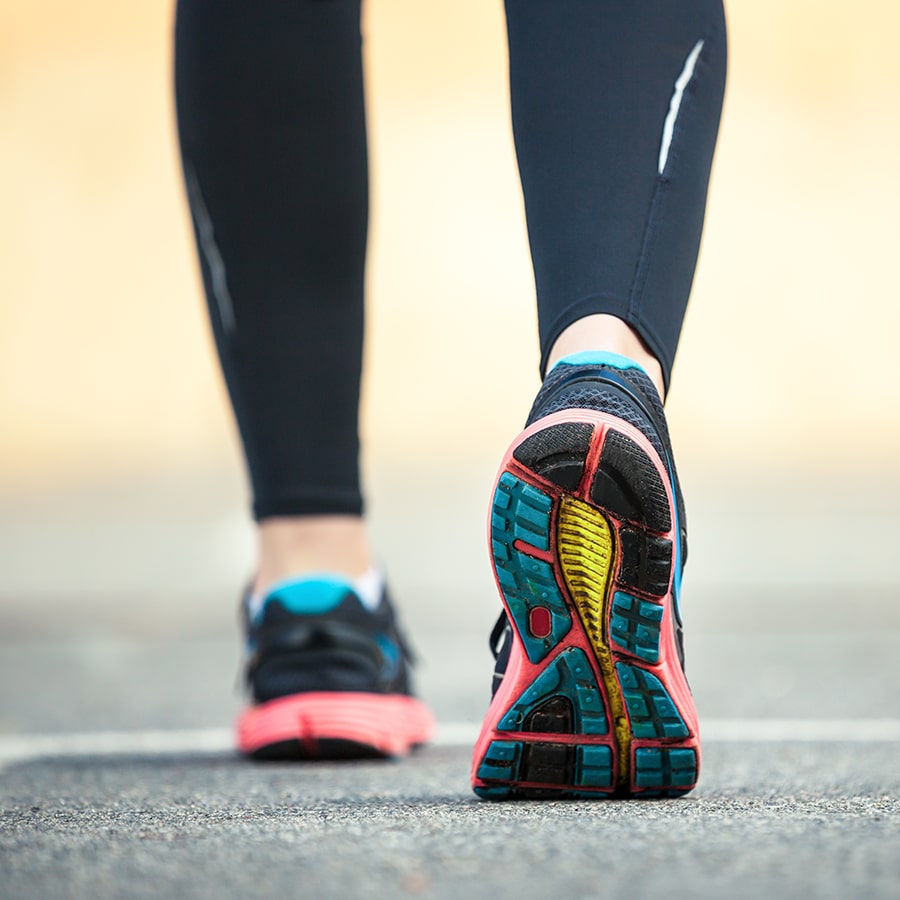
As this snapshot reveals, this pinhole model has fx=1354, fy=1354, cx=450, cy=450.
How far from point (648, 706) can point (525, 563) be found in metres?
0.09

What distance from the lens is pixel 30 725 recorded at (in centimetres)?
125

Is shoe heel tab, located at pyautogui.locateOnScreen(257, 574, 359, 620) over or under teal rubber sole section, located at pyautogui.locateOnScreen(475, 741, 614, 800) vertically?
over

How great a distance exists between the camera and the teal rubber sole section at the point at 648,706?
2.12 ft

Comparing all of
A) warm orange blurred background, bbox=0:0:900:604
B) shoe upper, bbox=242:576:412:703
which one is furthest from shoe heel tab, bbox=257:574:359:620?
warm orange blurred background, bbox=0:0:900:604

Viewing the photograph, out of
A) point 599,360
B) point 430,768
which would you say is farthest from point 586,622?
point 430,768

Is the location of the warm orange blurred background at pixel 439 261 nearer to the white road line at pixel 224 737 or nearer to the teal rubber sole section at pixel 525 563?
the white road line at pixel 224 737

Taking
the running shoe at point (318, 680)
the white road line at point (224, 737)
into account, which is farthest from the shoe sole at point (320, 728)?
the white road line at point (224, 737)

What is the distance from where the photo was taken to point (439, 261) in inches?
166

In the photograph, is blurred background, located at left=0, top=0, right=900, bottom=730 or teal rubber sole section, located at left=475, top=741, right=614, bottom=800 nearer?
teal rubber sole section, located at left=475, top=741, right=614, bottom=800

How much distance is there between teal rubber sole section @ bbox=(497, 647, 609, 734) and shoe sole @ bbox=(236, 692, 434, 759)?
1.06 ft

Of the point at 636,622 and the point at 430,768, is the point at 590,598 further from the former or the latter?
the point at 430,768

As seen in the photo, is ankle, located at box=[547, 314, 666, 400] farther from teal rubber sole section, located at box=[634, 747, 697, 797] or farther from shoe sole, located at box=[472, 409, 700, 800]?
teal rubber sole section, located at box=[634, 747, 697, 797]

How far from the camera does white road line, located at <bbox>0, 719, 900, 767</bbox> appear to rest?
41.3 inches

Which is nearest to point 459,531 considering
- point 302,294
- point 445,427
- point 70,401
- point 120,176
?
point 445,427
